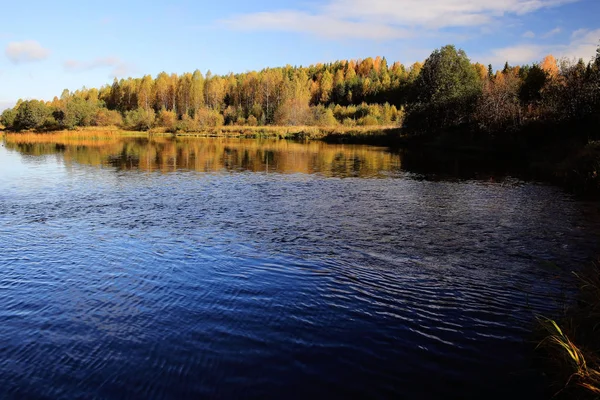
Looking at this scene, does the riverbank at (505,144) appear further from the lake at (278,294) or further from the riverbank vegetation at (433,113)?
the lake at (278,294)

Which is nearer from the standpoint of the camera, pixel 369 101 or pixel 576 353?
pixel 576 353

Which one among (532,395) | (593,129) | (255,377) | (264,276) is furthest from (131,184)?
(593,129)

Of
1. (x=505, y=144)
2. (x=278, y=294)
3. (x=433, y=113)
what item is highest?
(x=433, y=113)

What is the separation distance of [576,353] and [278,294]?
598cm

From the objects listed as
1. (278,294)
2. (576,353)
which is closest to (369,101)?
(278,294)

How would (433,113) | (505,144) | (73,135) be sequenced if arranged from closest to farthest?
(505,144) → (433,113) → (73,135)

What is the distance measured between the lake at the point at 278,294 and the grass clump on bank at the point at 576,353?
35 cm

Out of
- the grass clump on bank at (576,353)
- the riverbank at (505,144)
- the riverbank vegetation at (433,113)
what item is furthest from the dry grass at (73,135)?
the grass clump on bank at (576,353)

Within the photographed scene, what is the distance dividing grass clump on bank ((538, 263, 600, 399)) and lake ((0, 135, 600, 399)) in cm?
35

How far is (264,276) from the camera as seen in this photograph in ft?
37.7

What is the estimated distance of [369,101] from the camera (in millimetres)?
166750

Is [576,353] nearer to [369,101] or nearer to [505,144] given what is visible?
[505,144]

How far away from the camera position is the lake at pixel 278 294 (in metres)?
7.04

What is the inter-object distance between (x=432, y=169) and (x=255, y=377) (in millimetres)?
34580
